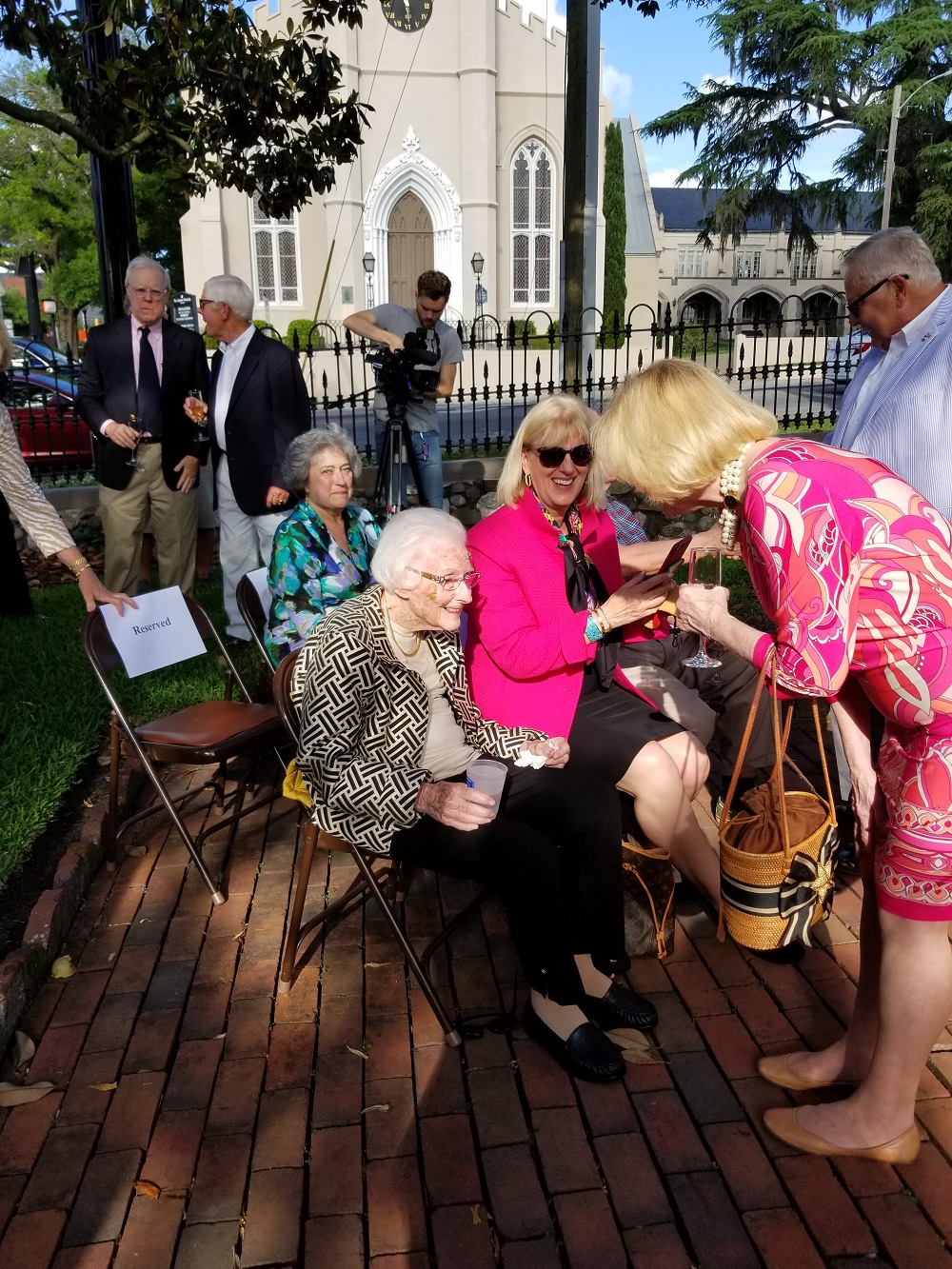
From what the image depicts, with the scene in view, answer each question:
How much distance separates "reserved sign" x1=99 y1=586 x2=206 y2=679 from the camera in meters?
3.58

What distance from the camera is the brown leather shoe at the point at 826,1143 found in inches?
86.7

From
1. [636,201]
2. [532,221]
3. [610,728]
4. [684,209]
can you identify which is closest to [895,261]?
[610,728]

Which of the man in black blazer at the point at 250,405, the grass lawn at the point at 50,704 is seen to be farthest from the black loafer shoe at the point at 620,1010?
the man in black blazer at the point at 250,405

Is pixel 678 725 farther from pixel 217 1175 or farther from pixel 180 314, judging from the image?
pixel 180 314

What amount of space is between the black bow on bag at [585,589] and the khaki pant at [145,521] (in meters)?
3.16

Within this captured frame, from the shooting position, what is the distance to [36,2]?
189 inches

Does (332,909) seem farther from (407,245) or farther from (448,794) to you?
(407,245)

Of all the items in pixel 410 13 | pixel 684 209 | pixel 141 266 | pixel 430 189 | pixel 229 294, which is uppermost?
pixel 410 13

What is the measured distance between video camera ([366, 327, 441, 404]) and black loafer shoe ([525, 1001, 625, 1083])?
4.73m

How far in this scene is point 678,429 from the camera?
2.13 m

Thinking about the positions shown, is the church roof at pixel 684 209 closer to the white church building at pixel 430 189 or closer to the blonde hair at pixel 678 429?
the white church building at pixel 430 189

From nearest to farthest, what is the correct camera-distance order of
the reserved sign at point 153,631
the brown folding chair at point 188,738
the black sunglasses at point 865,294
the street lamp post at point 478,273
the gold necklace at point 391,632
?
the gold necklace at point 391,632 < the black sunglasses at point 865,294 < the brown folding chair at point 188,738 < the reserved sign at point 153,631 < the street lamp post at point 478,273

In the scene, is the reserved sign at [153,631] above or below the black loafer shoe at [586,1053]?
above

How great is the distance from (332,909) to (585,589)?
1.31m
